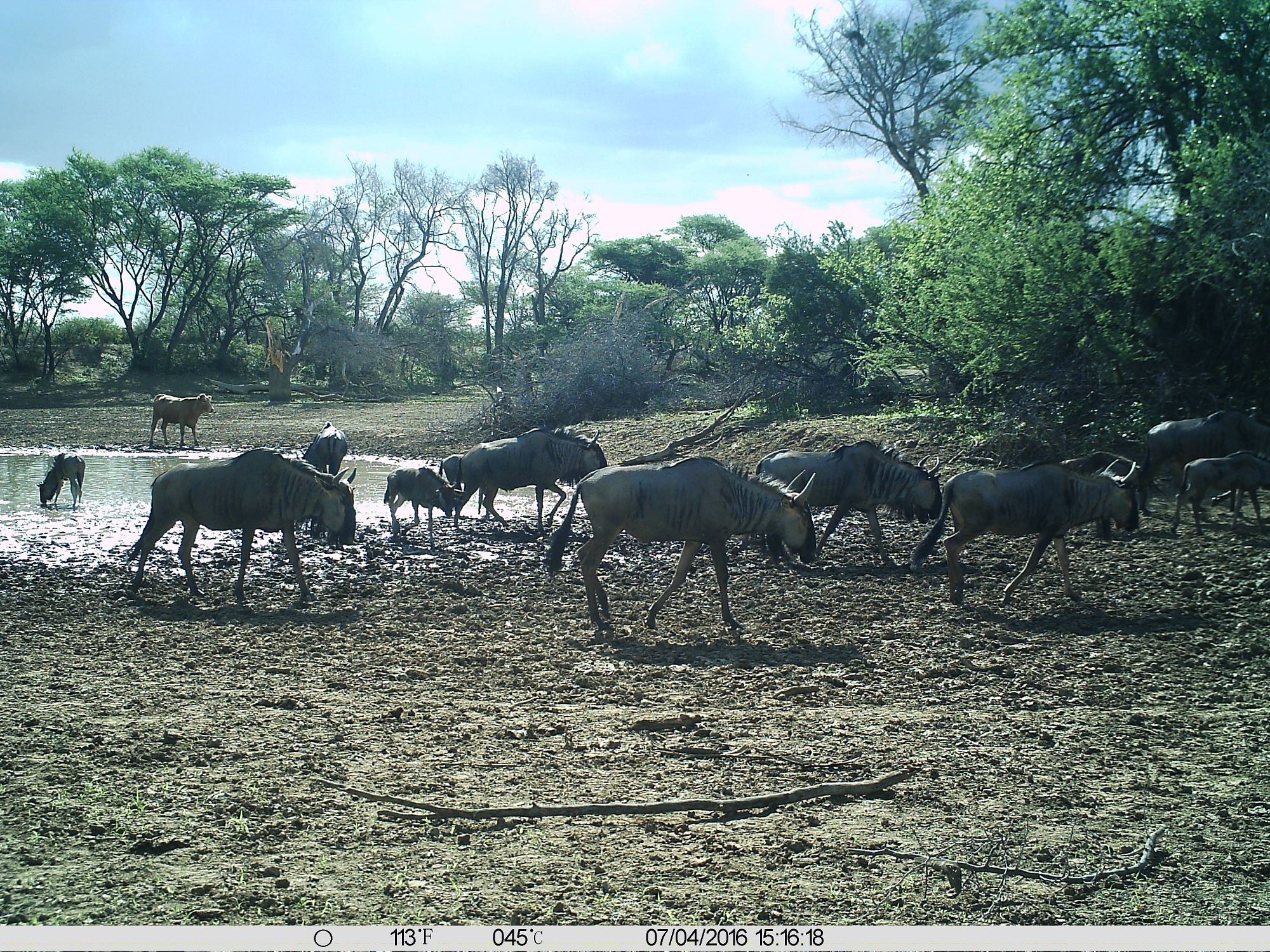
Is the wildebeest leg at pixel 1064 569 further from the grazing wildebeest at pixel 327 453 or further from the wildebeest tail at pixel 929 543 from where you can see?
the grazing wildebeest at pixel 327 453

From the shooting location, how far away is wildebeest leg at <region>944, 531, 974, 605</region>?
9.13 m

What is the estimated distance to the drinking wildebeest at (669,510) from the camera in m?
8.75

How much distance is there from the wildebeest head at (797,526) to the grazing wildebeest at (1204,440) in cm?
589

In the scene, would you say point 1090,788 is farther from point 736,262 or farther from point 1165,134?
point 736,262

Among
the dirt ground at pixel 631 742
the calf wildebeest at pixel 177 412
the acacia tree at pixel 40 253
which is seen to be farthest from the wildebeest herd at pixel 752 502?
the acacia tree at pixel 40 253

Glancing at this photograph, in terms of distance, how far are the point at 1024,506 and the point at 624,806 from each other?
5.83 m

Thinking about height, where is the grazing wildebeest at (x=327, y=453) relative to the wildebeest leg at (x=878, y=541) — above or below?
above

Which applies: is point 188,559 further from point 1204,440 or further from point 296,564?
point 1204,440

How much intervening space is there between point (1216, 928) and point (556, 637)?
5257mm

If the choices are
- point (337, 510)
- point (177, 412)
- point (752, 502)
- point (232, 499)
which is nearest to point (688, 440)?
point (337, 510)

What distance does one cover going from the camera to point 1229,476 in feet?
38.2

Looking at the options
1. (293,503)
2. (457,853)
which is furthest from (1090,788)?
(293,503)

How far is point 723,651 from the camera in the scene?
25.6 ft

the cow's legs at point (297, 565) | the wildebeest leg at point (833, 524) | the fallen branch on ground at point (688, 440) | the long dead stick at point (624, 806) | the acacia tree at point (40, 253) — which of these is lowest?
the long dead stick at point (624, 806)
